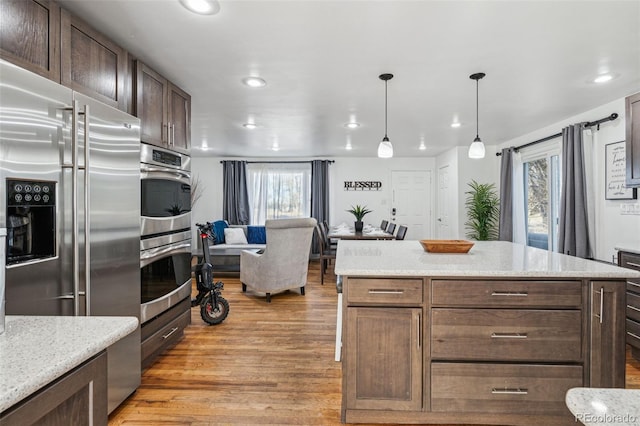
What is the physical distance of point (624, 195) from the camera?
3492mm

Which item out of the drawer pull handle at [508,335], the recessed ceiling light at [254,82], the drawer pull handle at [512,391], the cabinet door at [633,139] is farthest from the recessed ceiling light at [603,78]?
the recessed ceiling light at [254,82]

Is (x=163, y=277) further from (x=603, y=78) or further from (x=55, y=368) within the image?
(x=603, y=78)

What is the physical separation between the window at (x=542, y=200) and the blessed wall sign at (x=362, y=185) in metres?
3.09

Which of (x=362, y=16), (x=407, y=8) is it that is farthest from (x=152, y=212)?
(x=407, y=8)

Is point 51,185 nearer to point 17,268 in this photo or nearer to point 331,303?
point 17,268

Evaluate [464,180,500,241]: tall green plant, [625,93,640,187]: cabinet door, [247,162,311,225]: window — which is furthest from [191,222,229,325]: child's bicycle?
[464,180,500,241]: tall green plant

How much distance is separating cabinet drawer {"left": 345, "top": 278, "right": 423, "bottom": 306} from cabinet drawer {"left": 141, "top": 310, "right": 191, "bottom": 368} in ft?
5.09

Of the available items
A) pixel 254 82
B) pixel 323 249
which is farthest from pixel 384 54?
pixel 323 249

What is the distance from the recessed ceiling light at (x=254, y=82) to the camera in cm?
302

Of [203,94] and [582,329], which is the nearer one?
[582,329]

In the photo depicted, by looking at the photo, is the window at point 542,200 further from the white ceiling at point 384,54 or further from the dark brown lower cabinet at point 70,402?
the dark brown lower cabinet at point 70,402

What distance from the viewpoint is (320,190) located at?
7.69m

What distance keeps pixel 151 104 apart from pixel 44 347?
2.15 m

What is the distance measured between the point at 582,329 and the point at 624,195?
2.59 metres
